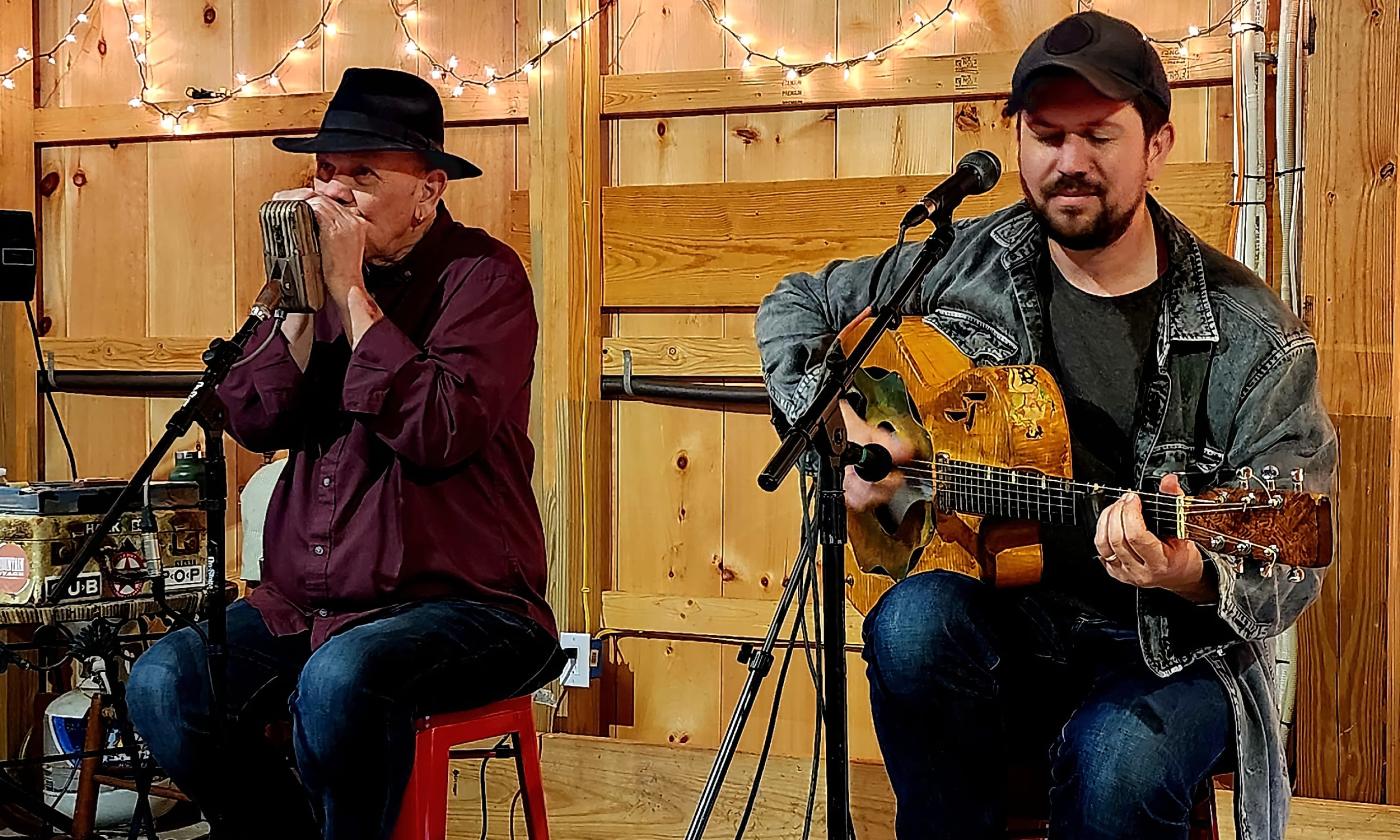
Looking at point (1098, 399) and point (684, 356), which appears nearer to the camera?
point (1098, 399)

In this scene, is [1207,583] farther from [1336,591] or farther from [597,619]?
[597,619]

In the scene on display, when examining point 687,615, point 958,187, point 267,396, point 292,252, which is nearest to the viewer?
point 958,187

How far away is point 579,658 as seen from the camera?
3.13m

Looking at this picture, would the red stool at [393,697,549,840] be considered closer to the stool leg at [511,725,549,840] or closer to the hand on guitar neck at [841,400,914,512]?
the stool leg at [511,725,549,840]

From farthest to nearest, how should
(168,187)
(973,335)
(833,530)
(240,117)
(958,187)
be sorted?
(168,187)
(240,117)
(973,335)
(958,187)
(833,530)

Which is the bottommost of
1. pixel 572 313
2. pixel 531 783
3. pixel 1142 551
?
pixel 531 783

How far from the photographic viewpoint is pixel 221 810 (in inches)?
90.3

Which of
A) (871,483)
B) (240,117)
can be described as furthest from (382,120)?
(240,117)

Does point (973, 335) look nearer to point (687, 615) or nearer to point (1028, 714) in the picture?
point (1028, 714)

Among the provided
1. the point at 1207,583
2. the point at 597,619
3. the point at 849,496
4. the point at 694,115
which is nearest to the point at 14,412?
the point at 597,619

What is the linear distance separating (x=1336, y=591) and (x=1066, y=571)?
3.04 feet

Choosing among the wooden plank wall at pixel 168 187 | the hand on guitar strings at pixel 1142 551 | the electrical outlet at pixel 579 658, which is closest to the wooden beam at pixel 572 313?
the electrical outlet at pixel 579 658

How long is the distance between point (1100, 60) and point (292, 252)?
1.15 m

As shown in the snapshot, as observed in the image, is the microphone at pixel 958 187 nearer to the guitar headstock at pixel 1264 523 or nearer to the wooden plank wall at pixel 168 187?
the guitar headstock at pixel 1264 523
